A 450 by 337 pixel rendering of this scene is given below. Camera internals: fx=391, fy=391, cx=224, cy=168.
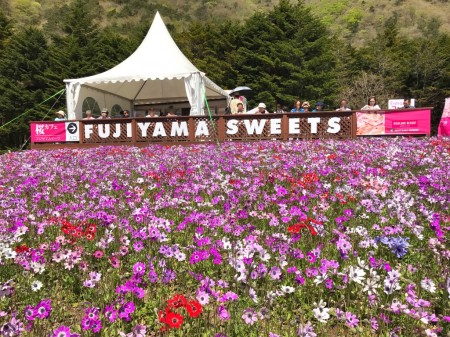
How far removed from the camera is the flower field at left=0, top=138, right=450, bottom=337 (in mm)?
2332

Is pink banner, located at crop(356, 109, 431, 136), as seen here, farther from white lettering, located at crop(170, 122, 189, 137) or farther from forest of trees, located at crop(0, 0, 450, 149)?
forest of trees, located at crop(0, 0, 450, 149)

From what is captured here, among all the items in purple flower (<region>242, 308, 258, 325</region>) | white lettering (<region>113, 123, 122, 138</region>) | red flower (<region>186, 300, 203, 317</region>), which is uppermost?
white lettering (<region>113, 123, 122, 138</region>)

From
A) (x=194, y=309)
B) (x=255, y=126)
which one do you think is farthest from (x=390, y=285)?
(x=255, y=126)

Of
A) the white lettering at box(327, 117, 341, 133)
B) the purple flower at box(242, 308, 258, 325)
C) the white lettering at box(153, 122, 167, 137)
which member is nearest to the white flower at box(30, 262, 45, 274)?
the purple flower at box(242, 308, 258, 325)

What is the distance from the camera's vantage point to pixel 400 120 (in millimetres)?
15500

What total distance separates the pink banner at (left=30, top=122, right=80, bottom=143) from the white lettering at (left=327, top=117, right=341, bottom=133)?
11.4 m

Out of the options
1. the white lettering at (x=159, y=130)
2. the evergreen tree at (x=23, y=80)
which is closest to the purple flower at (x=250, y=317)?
the white lettering at (x=159, y=130)

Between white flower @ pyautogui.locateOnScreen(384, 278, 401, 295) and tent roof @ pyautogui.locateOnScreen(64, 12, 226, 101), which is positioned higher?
tent roof @ pyautogui.locateOnScreen(64, 12, 226, 101)

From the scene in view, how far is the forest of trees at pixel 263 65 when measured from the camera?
1499 inches

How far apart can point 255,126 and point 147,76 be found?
6.38m

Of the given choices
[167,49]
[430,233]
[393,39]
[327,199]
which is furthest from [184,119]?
[393,39]

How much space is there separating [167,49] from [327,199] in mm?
18980

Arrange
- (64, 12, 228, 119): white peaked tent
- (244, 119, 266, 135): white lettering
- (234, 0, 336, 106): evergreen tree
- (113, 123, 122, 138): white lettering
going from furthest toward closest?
1. (234, 0, 336, 106): evergreen tree
2. (64, 12, 228, 119): white peaked tent
3. (113, 123, 122, 138): white lettering
4. (244, 119, 266, 135): white lettering

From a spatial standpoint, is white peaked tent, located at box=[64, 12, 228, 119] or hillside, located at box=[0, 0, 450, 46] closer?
white peaked tent, located at box=[64, 12, 228, 119]
